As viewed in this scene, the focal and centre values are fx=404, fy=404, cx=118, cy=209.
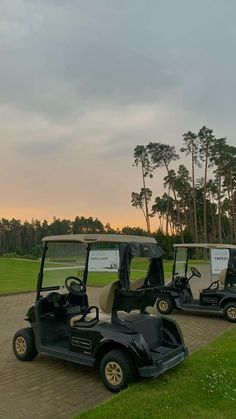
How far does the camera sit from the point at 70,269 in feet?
20.2

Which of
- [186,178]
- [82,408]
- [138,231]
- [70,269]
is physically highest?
[186,178]

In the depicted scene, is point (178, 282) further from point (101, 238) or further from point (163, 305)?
point (101, 238)

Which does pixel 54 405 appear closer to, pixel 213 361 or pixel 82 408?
pixel 82 408

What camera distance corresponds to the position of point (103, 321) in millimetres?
5121

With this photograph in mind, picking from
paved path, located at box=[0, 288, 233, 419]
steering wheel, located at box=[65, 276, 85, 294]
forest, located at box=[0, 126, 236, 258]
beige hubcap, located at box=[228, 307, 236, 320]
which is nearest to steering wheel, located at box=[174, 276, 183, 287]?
beige hubcap, located at box=[228, 307, 236, 320]

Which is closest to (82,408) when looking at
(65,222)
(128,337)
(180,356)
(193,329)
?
(128,337)

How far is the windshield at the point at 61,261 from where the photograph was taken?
588 centimetres

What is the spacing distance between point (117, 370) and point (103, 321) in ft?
2.20

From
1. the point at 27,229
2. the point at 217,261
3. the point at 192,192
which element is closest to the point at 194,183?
the point at 192,192

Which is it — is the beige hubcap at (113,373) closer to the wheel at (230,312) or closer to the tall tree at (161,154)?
the wheel at (230,312)

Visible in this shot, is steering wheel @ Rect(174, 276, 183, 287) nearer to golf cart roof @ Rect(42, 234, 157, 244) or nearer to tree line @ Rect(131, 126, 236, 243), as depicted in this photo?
golf cart roof @ Rect(42, 234, 157, 244)

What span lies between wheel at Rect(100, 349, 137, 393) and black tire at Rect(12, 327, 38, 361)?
1413 mm

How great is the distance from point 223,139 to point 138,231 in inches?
1112

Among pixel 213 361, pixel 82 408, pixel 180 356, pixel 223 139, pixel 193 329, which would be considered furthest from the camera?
pixel 223 139
